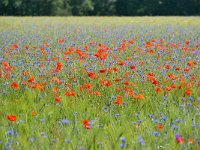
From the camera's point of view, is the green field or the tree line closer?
the green field

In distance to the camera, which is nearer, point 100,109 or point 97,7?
point 100,109

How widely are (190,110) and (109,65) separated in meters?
2.55

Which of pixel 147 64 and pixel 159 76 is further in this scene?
pixel 147 64

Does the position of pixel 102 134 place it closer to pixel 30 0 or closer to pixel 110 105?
pixel 110 105

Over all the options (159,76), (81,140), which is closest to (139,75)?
(159,76)

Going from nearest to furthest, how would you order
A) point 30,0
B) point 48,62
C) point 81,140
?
point 81,140 < point 48,62 < point 30,0

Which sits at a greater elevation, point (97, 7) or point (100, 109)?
point (100, 109)

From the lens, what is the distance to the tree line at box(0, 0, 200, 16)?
5128cm

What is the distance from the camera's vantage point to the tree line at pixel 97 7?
51.3 metres

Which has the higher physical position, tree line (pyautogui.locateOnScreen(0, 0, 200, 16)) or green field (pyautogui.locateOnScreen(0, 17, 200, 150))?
green field (pyautogui.locateOnScreen(0, 17, 200, 150))

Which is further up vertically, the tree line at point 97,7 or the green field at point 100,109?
the green field at point 100,109

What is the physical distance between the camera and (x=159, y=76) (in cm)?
593

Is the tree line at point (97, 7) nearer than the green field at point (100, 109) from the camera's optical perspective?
No

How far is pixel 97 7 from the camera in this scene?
186 ft
